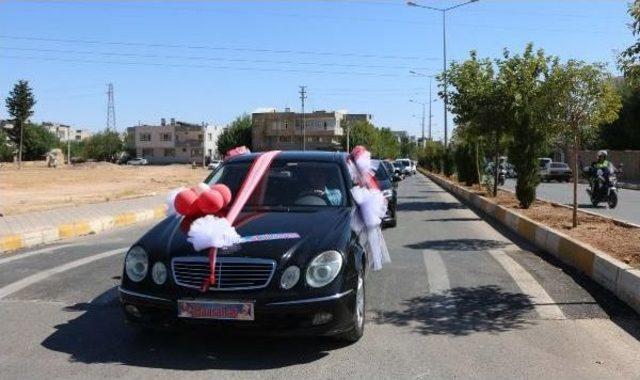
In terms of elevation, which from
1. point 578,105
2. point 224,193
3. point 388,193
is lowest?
point 388,193

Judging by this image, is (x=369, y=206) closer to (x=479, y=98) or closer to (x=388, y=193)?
(x=388, y=193)

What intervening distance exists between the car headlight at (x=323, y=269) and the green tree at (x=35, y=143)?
116 metres

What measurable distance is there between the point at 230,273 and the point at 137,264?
2.65 feet

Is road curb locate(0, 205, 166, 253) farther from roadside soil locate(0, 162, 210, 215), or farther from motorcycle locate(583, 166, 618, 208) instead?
motorcycle locate(583, 166, 618, 208)

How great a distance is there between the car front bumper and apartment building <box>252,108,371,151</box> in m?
127

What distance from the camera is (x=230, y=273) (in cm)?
491

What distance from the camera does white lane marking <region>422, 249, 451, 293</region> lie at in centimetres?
772

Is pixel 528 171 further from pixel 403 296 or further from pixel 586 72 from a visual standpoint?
pixel 403 296

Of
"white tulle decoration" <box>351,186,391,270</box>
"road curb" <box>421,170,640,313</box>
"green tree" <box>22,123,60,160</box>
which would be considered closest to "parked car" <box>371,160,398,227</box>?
"road curb" <box>421,170,640,313</box>

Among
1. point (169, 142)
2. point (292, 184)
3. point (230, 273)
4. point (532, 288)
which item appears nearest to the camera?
point (230, 273)

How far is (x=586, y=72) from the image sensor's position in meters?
14.8

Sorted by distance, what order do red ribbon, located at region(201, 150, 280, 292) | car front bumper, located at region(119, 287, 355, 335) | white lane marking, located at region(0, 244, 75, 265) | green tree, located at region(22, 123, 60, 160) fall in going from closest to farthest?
car front bumper, located at region(119, 287, 355, 335) → red ribbon, located at region(201, 150, 280, 292) → white lane marking, located at region(0, 244, 75, 265) → green tree, located at region(22, 123, 60, 160)

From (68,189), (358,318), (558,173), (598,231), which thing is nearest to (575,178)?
(598,231)

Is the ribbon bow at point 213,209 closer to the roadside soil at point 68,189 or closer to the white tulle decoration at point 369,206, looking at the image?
the white tulle decoration at point 369,206
